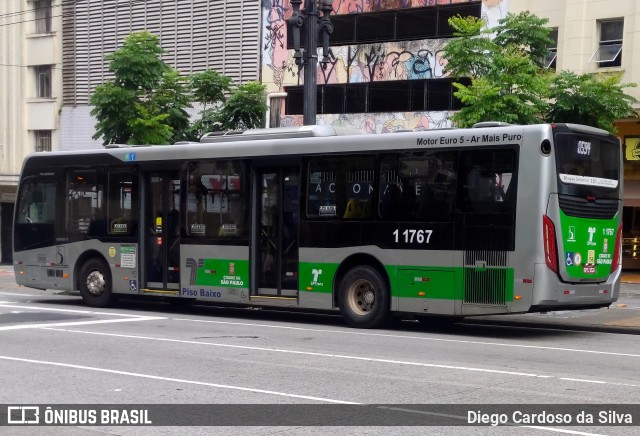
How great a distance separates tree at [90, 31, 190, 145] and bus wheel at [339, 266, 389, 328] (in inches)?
590

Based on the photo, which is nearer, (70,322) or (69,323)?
(69,323)

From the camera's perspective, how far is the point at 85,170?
68.6 feet

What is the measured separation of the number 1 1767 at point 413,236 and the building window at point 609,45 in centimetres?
1559

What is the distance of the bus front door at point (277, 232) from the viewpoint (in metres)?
17.5

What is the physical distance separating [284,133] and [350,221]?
2438 millimetres

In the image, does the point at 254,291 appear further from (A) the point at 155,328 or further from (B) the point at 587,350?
(B) the point at 587,350

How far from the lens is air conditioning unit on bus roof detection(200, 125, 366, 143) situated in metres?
17.6

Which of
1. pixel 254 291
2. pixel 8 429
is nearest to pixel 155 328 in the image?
pixel 254 291

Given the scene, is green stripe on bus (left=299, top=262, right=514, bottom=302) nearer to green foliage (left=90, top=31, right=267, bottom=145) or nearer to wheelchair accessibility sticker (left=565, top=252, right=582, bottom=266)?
wheelchair accessibility sticker (left=565, top=252, right=582, bottom=266)

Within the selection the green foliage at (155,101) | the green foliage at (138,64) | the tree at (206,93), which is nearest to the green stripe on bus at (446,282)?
the green foliage at (155,101)

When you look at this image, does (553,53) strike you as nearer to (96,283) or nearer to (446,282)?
(96,283)

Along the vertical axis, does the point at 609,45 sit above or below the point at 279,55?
below

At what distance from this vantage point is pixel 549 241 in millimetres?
14500

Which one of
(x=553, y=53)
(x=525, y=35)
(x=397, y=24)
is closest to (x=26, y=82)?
(x=397, y=24)
